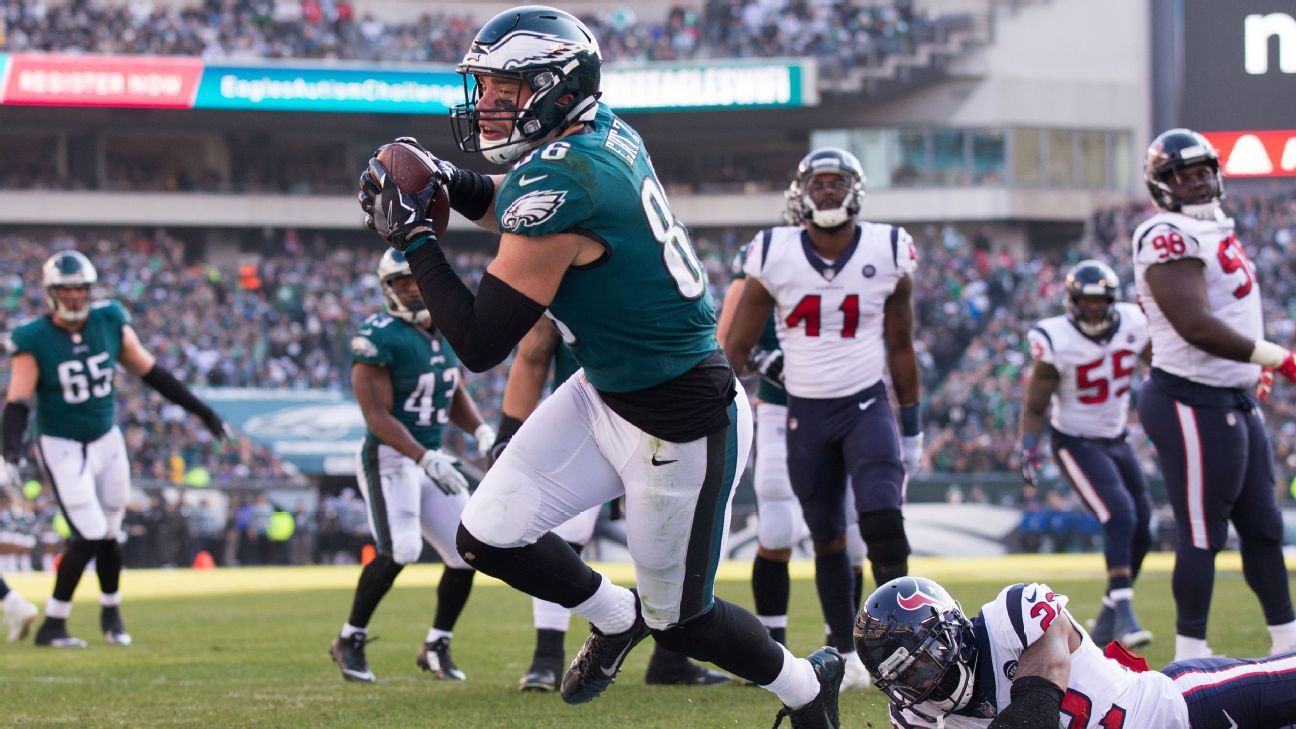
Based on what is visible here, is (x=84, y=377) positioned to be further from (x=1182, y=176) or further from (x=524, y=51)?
(x=1182, y=176)

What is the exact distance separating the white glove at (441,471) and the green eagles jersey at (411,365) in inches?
18.2

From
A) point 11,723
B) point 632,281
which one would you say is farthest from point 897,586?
point 11,723

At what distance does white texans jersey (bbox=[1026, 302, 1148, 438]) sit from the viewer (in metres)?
8.74

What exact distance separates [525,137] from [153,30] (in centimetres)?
3249

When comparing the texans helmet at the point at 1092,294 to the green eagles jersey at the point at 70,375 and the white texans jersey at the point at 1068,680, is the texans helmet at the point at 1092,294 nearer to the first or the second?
the white texans jersey at the point at 1068,680

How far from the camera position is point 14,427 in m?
8.71

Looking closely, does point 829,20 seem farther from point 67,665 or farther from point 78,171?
point 67,665

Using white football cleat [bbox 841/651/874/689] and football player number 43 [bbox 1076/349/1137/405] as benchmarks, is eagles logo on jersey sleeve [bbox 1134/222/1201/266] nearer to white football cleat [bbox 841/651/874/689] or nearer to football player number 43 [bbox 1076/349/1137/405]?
white football cleat [bbox 841/651/874/689]

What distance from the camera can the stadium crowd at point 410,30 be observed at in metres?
34.0

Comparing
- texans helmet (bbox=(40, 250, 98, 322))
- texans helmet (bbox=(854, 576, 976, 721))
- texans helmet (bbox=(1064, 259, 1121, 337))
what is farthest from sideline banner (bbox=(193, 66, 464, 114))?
texans helmet (bbox=(854, 576, 976, 721))

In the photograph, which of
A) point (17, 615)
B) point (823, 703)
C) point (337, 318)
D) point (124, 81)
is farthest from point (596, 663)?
point (124, 81)

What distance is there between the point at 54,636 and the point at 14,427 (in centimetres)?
120

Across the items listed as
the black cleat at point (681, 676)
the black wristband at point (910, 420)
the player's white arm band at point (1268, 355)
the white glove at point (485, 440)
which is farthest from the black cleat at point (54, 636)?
the player's white arm band at point (1268, 355)

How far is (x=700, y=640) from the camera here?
4387 mm
